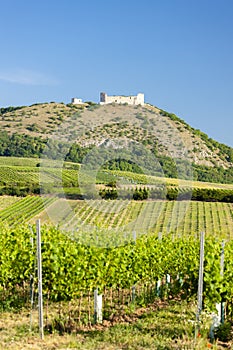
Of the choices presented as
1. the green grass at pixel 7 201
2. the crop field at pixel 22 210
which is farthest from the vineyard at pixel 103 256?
the green grass at pixel 7 201

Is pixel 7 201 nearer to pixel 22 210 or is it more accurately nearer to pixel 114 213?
pixel 22 210

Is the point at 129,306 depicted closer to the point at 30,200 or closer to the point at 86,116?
the point at 86,116

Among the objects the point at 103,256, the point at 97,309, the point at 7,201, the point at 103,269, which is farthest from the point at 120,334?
the point at 7,201

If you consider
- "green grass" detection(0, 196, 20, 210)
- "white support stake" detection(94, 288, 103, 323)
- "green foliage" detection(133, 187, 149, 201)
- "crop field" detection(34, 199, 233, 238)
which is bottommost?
"white support stake" detection(94, 288, 103, 323)

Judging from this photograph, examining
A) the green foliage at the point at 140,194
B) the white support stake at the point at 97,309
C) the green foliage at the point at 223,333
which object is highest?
the green foliage at the point at 140,194

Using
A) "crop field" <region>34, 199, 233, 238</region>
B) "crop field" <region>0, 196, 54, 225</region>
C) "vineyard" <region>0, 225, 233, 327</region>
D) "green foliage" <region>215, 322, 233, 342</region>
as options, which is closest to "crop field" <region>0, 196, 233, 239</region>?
"crop field" <region>34, 199, 233, 238</region>

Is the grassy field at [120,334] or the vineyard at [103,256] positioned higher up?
the vineyard at [103,256]

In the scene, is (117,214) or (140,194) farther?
(117,214)

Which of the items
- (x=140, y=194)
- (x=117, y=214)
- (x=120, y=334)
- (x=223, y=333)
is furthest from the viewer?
(x=117, y=214)

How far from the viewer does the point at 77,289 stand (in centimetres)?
785

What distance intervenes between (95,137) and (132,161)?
2.33 ft

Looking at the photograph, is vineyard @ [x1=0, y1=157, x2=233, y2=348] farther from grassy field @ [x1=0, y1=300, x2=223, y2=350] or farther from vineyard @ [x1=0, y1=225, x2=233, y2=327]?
grassy field @ [x1=0, y1=300, x2=223, y2=350]

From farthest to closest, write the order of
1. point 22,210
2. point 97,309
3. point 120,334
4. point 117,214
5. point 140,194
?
1. point 22,210
2. point 97,309
3. point 117,214
4. point 140,194
5. point 120,334

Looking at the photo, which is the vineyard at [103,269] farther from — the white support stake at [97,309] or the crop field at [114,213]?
the crop field at [114,213]
